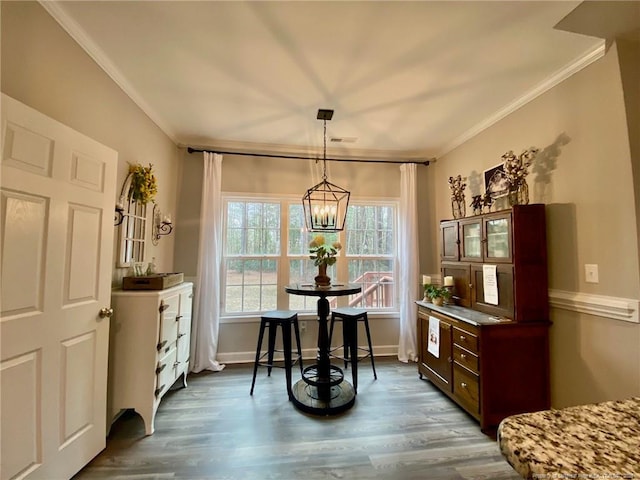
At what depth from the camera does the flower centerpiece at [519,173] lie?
2410 mm

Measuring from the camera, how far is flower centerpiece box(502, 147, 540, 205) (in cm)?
241

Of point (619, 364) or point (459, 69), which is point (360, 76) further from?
point (619, 364)

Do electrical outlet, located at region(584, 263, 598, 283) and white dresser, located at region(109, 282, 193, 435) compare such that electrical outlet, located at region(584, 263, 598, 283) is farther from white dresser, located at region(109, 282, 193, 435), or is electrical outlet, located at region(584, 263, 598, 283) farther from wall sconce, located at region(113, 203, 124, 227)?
wall sconce, located at region(113, 203, 124, 227)

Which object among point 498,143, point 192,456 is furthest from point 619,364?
point 192,456

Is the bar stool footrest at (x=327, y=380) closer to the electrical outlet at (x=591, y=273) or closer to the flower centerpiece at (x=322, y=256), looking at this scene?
the flower centerpiece at (x=322, y=256)

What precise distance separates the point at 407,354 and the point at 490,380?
1.55 m

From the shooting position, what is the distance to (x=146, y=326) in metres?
2.16

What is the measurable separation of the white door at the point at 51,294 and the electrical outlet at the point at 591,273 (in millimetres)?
3274

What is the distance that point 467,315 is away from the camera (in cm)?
245

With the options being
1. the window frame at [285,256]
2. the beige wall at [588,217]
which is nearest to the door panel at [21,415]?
the window frame at [285,256]

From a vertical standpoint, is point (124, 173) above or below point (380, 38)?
below

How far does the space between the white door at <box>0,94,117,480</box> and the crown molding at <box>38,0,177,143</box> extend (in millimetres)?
674

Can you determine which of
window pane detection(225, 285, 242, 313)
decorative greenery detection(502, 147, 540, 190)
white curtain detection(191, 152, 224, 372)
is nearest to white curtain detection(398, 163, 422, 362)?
decorative greenery detection(502, 147, 540, 190)

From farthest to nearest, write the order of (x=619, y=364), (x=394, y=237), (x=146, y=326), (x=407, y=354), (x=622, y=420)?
1. (x=394, y=237)
2. (x=407, y=354)
3. (x=146, y=326)
4. (x=619, y=364)
5. (x=622, y=420)
